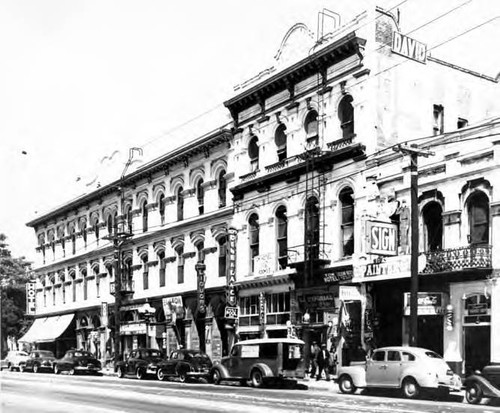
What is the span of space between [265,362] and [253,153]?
14597 millimetres

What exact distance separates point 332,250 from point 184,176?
14438 millimetres

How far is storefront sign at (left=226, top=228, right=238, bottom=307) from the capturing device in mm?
38188

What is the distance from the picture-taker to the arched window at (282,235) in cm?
3577

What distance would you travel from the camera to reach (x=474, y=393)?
66.4 feet

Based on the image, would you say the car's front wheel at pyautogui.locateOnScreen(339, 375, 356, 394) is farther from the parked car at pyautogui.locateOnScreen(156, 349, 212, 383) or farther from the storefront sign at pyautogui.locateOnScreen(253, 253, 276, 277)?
the storefront sign at pyautogui.locateOnScreen(253, 253, 276, 277)

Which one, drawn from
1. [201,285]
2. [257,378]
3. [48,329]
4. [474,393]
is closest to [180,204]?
[201,285]

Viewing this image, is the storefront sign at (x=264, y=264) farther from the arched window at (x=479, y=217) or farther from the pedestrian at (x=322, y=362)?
the arched window at (x=479, y=217)

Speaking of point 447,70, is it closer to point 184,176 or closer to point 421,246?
point 421,246

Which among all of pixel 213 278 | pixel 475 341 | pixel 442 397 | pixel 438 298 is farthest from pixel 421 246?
pixel 213 278

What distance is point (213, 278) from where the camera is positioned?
41125 mm

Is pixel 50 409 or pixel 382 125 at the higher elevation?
pixel 382 125

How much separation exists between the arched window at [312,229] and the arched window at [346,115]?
3.55 metres

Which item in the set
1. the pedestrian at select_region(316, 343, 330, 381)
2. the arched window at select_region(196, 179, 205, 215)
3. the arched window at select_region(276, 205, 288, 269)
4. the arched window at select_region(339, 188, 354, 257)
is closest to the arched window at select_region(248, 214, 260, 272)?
the arched window at select_region(276, 205, 288, 269)

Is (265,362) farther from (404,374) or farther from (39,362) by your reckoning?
(39,362)
